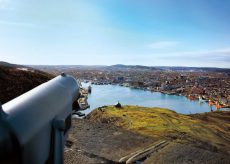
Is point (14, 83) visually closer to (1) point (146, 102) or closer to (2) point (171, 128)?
(2) point (171, 128)

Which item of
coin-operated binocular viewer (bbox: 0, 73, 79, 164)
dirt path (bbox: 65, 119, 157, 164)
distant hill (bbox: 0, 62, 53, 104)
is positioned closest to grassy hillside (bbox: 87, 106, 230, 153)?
dirt path (bbox: 65, 119, 157, 164)

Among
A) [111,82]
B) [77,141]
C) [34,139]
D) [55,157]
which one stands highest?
[34,139]

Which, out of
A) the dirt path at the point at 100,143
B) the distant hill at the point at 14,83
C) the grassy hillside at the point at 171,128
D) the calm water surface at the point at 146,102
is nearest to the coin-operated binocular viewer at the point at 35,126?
the dirt path at the point at 100,143

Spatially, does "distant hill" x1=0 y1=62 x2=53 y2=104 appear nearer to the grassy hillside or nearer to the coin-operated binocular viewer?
the grassy hillside

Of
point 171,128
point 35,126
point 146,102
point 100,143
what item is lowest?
point 146,102

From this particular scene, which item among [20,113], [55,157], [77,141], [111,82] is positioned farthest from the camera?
[111,82]

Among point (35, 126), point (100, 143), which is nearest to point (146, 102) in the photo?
point (100, 143)

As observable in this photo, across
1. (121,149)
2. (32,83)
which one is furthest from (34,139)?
(32,83)

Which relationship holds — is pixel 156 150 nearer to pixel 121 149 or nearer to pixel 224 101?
pixel 121 149

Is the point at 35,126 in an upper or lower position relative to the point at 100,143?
upper
